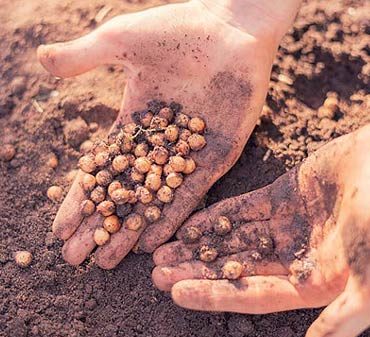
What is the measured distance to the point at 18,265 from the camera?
1.99 meters

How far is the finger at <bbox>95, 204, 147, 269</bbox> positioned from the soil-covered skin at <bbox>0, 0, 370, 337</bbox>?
59 mm

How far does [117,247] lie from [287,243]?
587mm

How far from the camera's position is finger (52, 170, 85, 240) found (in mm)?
1926

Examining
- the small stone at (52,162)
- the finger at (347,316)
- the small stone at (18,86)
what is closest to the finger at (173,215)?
the small stone at (52,162)

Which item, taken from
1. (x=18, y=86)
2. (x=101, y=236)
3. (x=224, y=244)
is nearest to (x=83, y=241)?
(x=101, y=236)

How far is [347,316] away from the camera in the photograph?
4.76 feet

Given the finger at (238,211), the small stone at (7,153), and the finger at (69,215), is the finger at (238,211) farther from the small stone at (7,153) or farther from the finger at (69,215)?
the small stone at (7,153)

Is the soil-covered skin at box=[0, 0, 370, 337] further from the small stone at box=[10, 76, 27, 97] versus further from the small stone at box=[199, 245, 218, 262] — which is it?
the small stone at box=[199, 245, 218, 262]

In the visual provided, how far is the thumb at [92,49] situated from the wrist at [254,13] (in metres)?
0.35

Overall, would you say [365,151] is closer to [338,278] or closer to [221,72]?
[338,278]

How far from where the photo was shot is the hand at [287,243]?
5.42 feet

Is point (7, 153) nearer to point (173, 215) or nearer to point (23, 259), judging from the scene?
point (23, 259)

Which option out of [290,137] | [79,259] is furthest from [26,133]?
[290,137]

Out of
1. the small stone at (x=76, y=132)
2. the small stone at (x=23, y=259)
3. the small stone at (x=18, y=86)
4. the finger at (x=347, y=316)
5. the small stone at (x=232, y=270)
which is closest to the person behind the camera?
the finger at (x=347, y=316)
